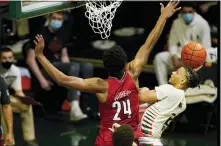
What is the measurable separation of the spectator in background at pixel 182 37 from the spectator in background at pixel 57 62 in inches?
41.7

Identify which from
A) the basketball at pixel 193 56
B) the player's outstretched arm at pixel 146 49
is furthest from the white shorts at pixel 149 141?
the basketball at pixel 193 56

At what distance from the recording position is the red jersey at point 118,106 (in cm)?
711

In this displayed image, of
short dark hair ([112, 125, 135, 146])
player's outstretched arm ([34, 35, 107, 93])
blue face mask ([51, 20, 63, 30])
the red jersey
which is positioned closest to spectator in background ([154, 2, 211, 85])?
blue face mask ([51, 20, 63, 30])

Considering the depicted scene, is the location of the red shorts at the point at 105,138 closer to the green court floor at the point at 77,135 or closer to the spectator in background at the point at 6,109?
the spectator in background at the point at 6,109

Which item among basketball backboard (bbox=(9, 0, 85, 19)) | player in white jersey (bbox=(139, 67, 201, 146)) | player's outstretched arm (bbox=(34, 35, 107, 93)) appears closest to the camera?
player's outstretched arm (bbox=(34, 35, 107, 93))

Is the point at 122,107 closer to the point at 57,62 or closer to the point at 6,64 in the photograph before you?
the point at 6,64

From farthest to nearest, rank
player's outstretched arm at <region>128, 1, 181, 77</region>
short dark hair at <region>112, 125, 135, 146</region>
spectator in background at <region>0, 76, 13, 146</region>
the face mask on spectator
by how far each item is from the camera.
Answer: the face mask on spectator → spectator in background at <region>0, 76, 13, 146</region> → player's outstretched arm at <region>128, 1, 181, 77</region> → short dark hair at <region>112, 125, 135, 146</region>

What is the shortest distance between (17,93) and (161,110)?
303 cm

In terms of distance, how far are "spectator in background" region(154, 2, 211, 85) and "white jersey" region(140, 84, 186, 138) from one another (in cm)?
343

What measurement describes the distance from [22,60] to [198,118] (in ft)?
9.80

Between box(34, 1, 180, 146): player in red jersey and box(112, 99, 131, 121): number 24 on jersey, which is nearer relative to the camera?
box(34, 1, 180, 146): player in red jersey

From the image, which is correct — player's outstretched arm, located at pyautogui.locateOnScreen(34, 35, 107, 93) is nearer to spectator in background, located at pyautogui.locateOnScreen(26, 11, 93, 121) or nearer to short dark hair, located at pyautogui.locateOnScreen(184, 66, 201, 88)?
short dark hair, located at pyautogui.locateOnScreen(184, 66, 201, 88)

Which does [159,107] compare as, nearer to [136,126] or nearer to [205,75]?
[136,126]

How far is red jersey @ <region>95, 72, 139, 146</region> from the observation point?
7113mm
